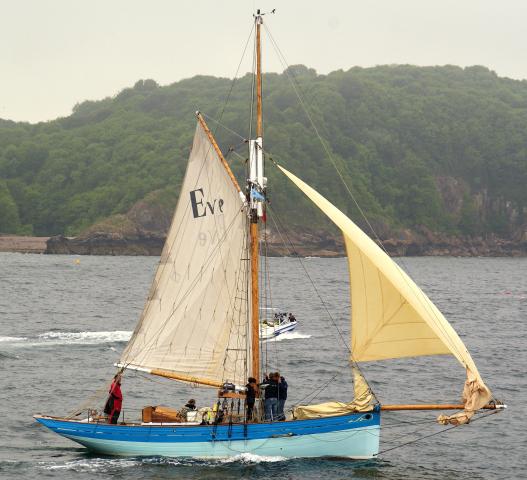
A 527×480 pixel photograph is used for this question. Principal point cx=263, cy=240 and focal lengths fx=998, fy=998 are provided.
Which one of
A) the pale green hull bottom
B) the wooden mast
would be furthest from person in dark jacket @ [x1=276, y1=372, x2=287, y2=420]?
the wooden mast

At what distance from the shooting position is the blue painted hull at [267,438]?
32281mm

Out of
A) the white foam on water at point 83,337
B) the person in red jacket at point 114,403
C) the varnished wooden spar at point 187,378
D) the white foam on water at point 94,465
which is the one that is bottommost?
the white foam on water at point 94,465

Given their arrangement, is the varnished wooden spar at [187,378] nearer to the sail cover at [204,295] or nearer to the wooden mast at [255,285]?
the sail cover at [204,295]

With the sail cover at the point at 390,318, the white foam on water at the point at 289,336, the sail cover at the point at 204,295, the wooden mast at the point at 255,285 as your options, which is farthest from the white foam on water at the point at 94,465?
the white foam on water at the point at 289,336

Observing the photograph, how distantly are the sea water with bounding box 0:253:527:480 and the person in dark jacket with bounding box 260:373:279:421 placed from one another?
1501 mm

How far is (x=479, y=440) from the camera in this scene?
39.7 meters

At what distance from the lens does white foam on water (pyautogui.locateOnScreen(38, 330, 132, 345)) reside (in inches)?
2628

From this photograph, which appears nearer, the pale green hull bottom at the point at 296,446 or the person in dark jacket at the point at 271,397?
the pale green hull bottom at the point at 296,446

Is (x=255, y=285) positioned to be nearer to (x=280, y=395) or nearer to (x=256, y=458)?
(x=280, y=395)

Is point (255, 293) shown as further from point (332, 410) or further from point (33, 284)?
point (33, 284)

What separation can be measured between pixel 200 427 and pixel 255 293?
4.93m

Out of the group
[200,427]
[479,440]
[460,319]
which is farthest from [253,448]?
[460,319]

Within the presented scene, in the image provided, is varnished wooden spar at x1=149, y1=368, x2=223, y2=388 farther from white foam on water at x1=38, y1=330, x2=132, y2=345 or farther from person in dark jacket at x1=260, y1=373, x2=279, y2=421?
white foam on water at x1=38, y1=330, x2=132, y2=345

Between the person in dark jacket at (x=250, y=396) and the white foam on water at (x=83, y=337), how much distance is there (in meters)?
34.8
